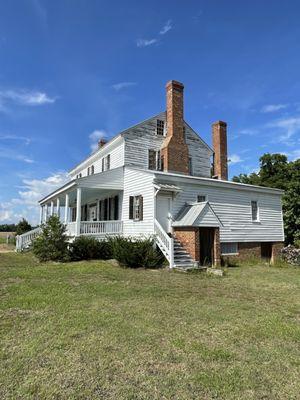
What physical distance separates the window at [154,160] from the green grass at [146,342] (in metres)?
12.9

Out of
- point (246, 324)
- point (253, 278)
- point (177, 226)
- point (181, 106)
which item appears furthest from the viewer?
point (181, 106)

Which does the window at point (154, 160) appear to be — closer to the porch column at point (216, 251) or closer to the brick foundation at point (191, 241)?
the brick foundation at point (191, 241)

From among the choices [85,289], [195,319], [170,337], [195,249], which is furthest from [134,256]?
[170,337]

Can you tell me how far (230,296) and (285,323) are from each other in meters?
2.35

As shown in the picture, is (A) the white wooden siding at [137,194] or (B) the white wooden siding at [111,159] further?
(B) the white wooden siding at [111,159]

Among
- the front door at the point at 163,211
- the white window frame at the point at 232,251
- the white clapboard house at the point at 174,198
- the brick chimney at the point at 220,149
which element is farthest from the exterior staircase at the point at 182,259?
the brick chimney at the point at 220,149

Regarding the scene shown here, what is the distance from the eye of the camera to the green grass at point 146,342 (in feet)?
12.3

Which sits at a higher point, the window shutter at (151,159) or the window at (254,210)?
the window shutter at (151,159)

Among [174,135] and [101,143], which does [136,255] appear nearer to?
[174,135]

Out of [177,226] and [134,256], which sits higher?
[177,226]

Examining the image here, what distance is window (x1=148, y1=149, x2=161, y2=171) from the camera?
69.7ft

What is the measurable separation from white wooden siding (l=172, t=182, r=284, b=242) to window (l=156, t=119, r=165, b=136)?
21.8 feet

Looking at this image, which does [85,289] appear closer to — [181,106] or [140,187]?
Result: [140,187]

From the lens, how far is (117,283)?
9734 mm
